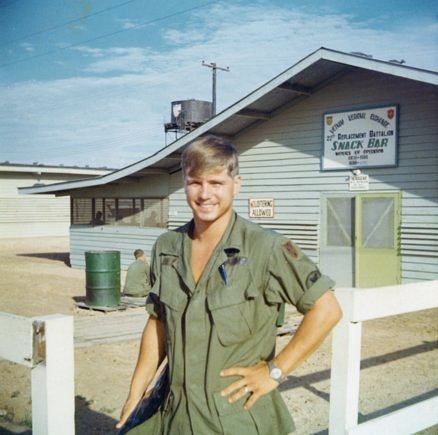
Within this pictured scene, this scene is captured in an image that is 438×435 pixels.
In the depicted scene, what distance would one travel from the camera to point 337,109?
521 inches

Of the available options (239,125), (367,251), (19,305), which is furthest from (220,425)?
(239,125)

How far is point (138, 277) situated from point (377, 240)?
525 cm

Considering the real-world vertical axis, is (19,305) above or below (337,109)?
below

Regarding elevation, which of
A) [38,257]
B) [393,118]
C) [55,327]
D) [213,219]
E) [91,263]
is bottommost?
[38,257]

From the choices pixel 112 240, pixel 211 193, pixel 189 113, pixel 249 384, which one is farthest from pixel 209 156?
pixel 189 113

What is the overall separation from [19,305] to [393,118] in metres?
8.39

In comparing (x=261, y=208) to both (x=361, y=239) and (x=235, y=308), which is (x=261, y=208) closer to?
(x=361, y=239)

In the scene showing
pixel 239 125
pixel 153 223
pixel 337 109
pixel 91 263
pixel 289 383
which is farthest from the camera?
pixel 153 223

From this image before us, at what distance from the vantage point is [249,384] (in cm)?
207

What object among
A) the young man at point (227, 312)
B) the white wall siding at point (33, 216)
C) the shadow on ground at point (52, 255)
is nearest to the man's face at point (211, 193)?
the young man at point (227, 312)

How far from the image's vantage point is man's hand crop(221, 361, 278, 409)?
2062mm

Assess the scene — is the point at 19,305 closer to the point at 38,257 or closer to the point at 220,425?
the point at 220,425

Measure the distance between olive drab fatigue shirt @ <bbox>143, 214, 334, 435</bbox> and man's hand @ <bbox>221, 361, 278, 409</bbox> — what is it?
0.10 feet

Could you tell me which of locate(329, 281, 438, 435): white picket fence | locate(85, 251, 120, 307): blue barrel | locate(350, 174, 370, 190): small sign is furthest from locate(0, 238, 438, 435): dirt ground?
locate(350, 174, 370, 190): small sign
